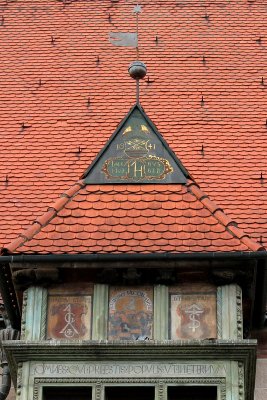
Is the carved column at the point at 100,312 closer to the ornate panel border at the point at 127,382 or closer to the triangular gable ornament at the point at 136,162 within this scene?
the ornate panel border at the point at 127,382

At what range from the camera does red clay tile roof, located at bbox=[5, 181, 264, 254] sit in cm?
1512

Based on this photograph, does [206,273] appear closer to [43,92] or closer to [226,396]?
[226,396]

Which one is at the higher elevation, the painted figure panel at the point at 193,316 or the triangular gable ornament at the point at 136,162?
the triangular gable ornament at the point at 136,162

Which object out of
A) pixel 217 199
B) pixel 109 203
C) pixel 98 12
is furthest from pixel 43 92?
pixel 109 203

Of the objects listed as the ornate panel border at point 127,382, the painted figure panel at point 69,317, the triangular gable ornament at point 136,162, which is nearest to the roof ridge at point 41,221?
the triangular gable ornament at point 136,162

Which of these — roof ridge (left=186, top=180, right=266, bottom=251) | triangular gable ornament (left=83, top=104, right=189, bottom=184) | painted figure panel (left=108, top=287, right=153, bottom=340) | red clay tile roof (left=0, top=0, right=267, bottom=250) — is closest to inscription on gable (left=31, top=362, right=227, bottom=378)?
painted figure panel (left=108, top=287, right=153, bottom=340)

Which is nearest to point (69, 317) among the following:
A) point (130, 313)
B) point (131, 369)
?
point (130, 313)

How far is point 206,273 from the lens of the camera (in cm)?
1505

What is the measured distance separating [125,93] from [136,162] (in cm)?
466

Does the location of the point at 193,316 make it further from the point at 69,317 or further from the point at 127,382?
the point at 69,317

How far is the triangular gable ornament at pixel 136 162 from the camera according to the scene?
53.0 ft

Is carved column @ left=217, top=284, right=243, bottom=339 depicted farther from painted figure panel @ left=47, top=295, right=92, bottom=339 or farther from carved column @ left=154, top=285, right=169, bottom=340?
painted figure panel @ left=47, top=295, right=92, bottom=339

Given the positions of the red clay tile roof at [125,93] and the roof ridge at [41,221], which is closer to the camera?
the roof ridge at [41,221]

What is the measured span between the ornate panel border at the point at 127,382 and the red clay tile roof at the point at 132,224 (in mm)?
1459
